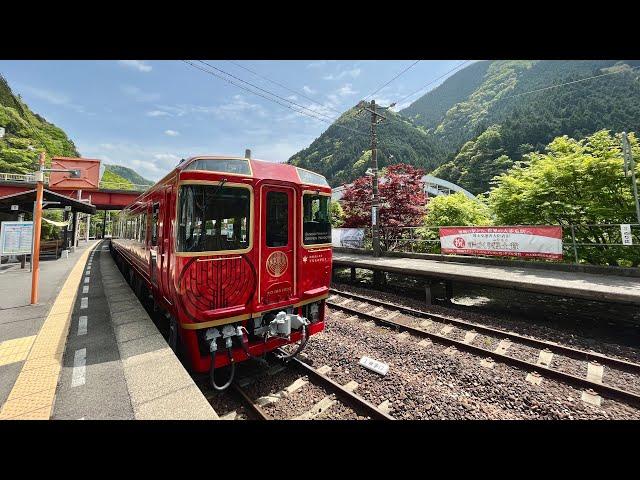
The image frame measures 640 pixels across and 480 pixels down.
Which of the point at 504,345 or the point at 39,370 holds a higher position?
the point at 39,370

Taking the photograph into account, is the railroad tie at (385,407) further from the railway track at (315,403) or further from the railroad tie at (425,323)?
the railroad tie at (425,323)

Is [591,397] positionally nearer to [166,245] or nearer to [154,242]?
[166,245]

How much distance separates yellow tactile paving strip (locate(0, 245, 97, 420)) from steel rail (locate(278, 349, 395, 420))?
10.3 feet

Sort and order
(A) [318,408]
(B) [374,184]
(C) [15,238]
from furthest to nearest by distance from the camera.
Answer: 1. (B) [374,184]
2. (C) [15,238]
3. (A) [318,408]

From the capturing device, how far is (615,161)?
8.73 m

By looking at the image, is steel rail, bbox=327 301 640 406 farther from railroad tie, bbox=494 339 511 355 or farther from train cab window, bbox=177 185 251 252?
train cab window, bbox=177 185 251 252

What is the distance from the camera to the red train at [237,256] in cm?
378

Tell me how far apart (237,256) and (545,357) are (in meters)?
5.84

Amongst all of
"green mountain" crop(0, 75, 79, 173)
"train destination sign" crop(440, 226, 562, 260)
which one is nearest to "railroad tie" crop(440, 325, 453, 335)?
"train destination sign" crop(440, 226, 562, 260)

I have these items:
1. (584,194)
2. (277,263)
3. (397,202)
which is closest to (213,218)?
(277,263)

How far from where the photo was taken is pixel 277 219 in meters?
4.64

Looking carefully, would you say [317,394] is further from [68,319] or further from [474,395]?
[68,319]

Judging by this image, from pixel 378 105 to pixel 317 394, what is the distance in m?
14.4

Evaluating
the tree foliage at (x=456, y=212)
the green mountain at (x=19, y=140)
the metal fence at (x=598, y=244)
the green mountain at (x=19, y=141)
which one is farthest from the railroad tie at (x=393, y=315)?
the green mountain at (x=19, y=140)
